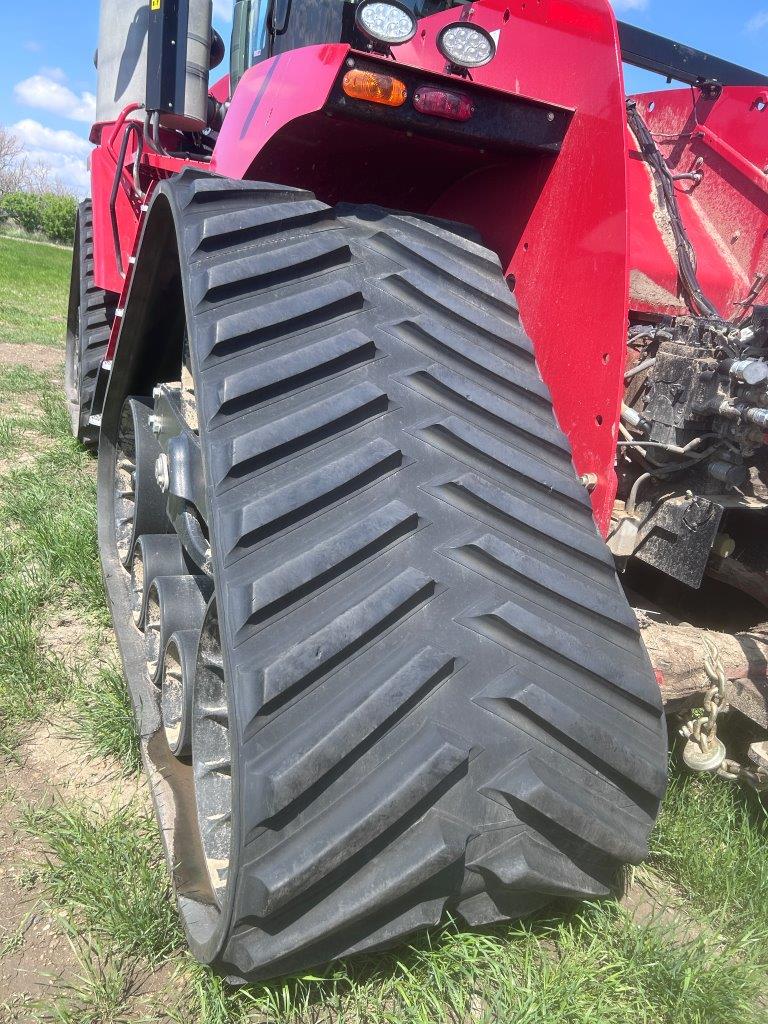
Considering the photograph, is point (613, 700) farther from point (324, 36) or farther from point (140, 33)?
point (140, 33)

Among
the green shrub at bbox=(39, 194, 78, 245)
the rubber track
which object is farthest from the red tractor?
the green shrub at bbox=(39, 194, 78, 245)

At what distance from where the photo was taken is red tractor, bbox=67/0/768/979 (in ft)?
4.23

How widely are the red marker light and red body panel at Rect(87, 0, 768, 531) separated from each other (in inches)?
1.9

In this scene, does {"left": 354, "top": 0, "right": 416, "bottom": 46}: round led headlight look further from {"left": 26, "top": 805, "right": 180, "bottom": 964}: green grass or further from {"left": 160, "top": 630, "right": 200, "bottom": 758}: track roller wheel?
{"left": 26, "top": 805, "right": 180, "bottom": 964}: green grass

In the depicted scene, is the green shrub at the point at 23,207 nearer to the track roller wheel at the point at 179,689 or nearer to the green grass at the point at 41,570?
the green grass at the point at 41,570

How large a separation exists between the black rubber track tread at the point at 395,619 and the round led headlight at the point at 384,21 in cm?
43

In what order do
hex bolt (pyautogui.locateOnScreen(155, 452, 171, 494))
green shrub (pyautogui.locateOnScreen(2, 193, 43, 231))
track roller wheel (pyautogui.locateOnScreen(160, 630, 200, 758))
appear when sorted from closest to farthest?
track roller wheel (pyautogui.locateOnScreen(160, 630, 200, 758)) < hex bolt (pyautogui.locateOnScreen(155, 452, 171, 494)) < green shrub (pyautogui.locateOnScreen(2, 193, 43, 231))

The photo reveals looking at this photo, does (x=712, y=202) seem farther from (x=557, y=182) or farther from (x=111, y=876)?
(x=111, y=876)

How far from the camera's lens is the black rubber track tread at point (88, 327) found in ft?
14.5

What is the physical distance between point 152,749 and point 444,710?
100 cm

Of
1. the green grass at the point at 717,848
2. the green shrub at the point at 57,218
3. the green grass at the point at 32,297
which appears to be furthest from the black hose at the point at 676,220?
the green shrub at the point at 57,218

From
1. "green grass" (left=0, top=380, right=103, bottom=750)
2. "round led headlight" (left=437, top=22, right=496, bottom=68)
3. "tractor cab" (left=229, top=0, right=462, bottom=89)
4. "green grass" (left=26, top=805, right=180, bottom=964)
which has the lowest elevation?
"green grass" (left=0, top=380, right=103, bottom=750)

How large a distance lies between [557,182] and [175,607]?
4.52 ft

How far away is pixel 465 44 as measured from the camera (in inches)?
66.2
